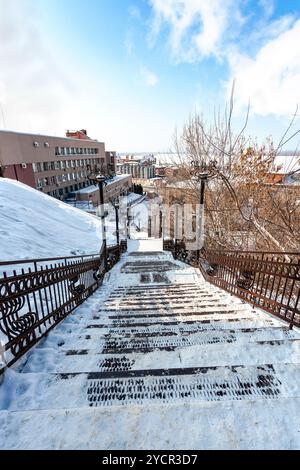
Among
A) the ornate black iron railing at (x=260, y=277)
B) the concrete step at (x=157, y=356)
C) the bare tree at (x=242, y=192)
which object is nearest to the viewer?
the concrete step at (x=157, y=356)

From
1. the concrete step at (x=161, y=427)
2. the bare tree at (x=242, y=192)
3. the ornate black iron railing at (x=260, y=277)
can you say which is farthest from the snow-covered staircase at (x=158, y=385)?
the bare tree at (x=242, y=192)

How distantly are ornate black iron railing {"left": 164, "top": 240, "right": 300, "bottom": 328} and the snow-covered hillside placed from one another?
6.44 m

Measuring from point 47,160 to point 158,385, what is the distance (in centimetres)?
3048

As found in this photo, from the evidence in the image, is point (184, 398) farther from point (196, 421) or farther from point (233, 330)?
point (233, 330)

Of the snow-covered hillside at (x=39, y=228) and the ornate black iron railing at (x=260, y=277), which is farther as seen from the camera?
the snow-covered hillside at (x=39, y=228)

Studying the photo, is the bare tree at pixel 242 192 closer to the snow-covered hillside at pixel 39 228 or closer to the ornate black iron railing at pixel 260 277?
the ornate black iron railing at pixel 260 277

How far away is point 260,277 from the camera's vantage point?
12.8ft

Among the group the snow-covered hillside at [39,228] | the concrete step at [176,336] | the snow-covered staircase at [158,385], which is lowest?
the snow-covered hillside at [39,228]

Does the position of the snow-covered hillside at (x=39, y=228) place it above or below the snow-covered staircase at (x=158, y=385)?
below

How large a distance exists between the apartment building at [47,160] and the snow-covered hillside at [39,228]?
18.4 feet

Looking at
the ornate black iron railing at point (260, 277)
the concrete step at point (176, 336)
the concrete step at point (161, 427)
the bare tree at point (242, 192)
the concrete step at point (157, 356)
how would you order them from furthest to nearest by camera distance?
the bare tree at point (242, 192), the ornate black iron railing at point (260, 277), the concrete step at point (176, 336), the concrete step at point (157, 356), the concrete step at point (161, 427)

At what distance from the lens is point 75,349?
7.70ft

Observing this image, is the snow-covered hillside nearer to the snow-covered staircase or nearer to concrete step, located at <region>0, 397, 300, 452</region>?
the snow-covered staircase

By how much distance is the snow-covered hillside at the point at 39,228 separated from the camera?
8.17 meters
